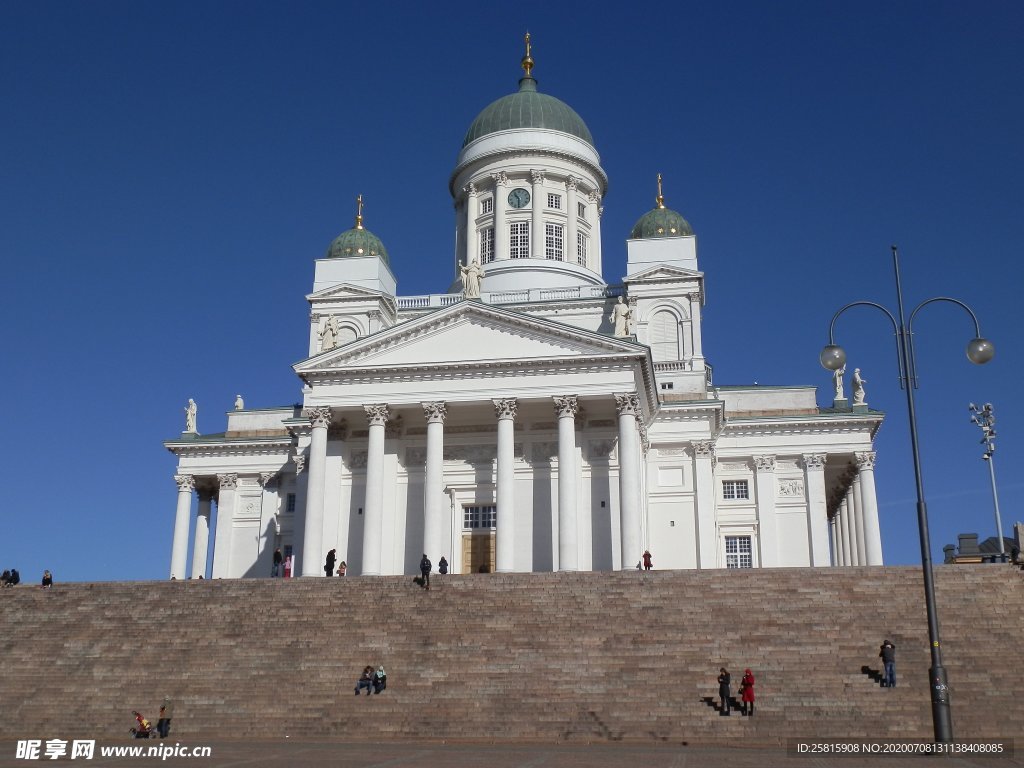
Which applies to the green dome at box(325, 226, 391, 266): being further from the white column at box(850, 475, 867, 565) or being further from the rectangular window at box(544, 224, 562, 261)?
the white column at box(850, 475, 867, 565)

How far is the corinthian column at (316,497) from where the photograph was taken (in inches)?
1645

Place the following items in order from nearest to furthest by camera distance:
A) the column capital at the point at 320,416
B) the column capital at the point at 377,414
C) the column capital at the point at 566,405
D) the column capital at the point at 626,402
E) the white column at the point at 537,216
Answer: the column capital at the point at 626,402 → the column capital at the point at 566,405 → the column capital at the point at 377,414 → the column capital at the point at 320,416 → the white column at the point at 537,216

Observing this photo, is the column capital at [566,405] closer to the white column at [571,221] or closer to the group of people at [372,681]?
the group of people at [372,681]

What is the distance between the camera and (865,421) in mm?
50594

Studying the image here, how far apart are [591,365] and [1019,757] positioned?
24119 mm

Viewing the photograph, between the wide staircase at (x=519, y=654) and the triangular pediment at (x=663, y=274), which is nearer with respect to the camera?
the wide staircase at (x=519, y=654)

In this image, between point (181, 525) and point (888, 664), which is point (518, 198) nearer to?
point (181, 525)

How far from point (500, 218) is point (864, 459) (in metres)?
22.3

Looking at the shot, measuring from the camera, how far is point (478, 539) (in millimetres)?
45031

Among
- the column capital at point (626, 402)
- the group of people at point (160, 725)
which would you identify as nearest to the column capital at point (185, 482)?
the column capital at point (626, 402)

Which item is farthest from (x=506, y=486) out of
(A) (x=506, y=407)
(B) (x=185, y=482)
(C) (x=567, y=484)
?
(B) (x=185, y=482)

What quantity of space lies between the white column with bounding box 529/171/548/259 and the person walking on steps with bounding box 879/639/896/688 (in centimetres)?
3543

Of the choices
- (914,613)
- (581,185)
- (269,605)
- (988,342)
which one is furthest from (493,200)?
(988,342)

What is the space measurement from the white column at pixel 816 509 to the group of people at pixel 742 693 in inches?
961
